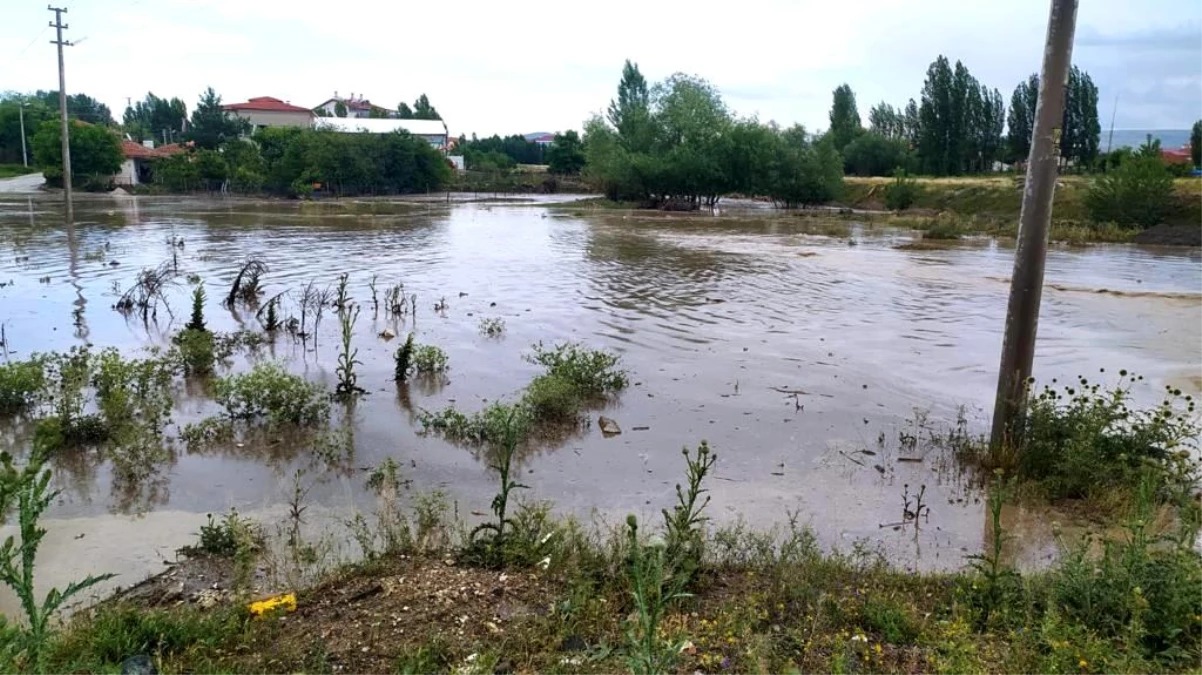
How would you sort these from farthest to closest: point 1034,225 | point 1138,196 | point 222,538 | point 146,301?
point 1138,196, point 146,301, point 1034,225, point 222,538

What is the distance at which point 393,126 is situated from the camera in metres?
109

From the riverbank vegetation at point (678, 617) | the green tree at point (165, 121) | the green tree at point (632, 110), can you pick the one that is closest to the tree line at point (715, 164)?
the green tree at point (632, 110)

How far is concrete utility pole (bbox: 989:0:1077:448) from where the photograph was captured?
6.34 meters

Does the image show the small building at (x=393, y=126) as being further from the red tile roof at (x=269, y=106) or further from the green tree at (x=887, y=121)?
the green tree at (x=887, y=121)

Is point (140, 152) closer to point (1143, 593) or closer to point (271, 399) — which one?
point (271, 399)

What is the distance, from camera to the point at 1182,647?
3.83m

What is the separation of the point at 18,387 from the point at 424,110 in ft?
468

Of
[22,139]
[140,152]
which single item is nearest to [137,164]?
[140,152]

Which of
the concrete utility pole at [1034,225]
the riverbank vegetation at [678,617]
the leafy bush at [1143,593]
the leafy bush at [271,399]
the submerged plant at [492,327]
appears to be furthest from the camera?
the submerged plant at [492,327]

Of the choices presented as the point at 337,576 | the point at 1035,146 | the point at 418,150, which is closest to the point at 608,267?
the point at 1035,146

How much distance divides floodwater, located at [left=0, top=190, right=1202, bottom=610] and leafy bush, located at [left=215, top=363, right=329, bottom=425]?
0.40 metres

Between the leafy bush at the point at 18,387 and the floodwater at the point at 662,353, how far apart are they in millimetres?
1387

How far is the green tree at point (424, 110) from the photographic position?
14238 centimetres

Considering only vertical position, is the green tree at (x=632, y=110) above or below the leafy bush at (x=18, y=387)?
above
